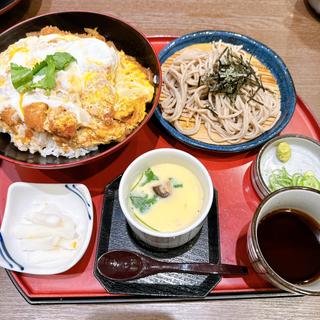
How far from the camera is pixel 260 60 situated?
216 cm

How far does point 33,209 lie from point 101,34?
1.03 m

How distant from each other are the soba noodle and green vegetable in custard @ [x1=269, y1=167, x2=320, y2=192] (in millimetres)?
272

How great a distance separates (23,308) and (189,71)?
5.05 ft

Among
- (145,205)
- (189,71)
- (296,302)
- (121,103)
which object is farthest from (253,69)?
(296,302)

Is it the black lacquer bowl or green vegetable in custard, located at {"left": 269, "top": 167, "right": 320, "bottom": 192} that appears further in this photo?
green vegetable in custard, located at {"left": 269, "top": 167, "right": 320, "bottom": 192}

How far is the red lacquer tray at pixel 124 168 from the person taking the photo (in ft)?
4.87

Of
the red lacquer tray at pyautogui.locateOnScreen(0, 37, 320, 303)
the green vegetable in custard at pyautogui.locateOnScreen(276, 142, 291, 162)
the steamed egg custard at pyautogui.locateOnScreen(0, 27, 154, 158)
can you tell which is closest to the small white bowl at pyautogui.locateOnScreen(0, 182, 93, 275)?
the red lacquer tray at pyautogui.locateOnScreen(0, 37, 320, 303)

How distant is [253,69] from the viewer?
2.06m

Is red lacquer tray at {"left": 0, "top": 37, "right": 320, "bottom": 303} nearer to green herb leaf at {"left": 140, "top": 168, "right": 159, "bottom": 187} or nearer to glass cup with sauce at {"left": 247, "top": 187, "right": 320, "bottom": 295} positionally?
glass cup with sauce at {"left": 247, "top": 187, "right": 320, "bottom": 295}

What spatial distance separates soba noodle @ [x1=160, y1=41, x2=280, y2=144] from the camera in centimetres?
193

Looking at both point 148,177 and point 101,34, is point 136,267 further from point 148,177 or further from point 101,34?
point 101,34

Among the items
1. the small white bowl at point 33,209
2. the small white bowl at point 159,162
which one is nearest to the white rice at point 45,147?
the small white bowl at point 33,209

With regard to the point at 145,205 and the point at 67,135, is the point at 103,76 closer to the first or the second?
the point at 67,135

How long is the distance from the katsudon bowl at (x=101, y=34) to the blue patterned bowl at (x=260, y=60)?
0.75 ft
